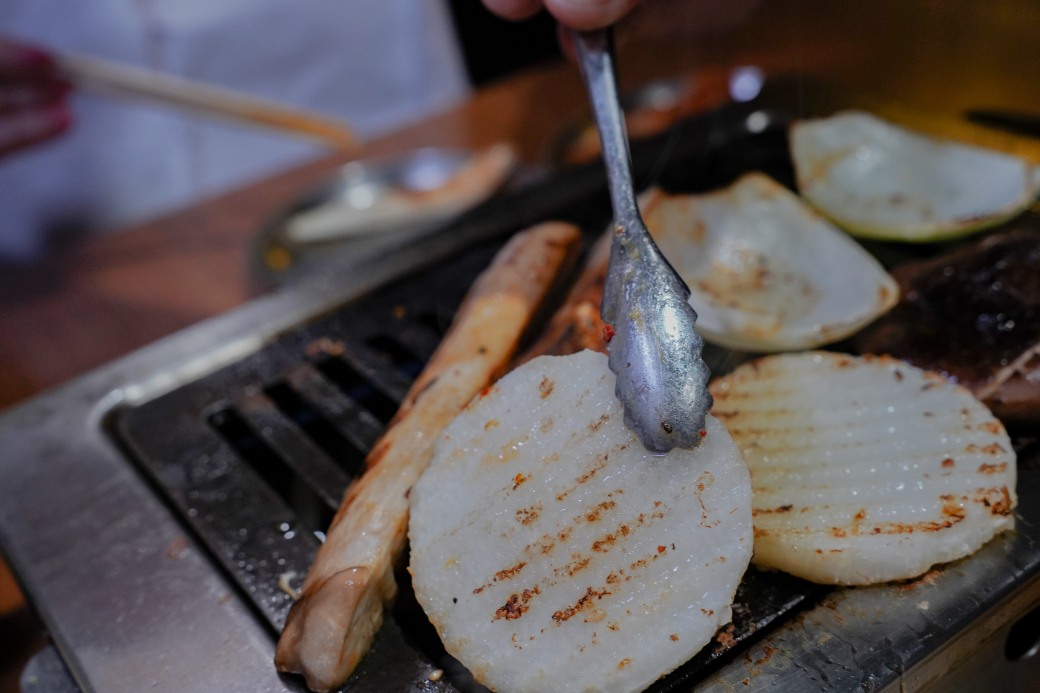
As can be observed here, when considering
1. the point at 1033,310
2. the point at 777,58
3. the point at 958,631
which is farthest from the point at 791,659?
the point at 777,58

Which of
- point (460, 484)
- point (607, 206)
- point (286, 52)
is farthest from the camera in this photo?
point (286, 52)

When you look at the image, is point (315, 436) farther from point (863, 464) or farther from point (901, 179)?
point (901, 179)

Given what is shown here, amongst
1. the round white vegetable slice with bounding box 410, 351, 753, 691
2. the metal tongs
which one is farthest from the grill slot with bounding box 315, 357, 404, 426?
the metal tongs

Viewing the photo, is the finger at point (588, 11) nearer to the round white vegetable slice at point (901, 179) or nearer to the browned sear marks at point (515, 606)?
the round white vegetable slice at point (901, 179)

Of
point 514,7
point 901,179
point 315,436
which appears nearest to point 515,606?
point 315,436

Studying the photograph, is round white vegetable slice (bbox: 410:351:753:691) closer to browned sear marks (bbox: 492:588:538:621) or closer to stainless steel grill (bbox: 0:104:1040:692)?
browned sear marks (bbox: 492:588:538:621)

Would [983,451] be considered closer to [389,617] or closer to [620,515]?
[620,515]

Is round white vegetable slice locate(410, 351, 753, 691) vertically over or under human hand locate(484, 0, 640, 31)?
under
